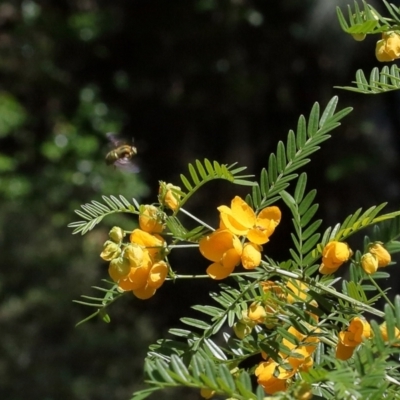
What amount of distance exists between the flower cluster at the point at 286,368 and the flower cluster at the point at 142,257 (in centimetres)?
9

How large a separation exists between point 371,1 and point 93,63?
1510 mm

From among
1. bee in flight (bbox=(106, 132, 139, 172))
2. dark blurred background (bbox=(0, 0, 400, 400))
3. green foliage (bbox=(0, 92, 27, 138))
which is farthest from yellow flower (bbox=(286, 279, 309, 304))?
green foliage (bbox=(0, 92, 27, 138))

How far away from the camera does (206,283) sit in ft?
11.5

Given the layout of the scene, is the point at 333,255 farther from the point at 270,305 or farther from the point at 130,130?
the point at 130,130

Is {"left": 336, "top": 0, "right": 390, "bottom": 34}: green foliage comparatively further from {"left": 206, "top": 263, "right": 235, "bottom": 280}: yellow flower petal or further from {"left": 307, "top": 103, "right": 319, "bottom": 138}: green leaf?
{"left": 206, "top": 263, "right": 235, "bottom": 280}: yellow flower petal

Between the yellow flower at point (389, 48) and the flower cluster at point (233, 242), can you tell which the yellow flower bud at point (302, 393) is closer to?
the flower cluster at point (233, 242)

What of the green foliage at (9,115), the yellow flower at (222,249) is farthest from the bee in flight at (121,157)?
the green foliage at (9,115)

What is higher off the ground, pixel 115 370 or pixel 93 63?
pixel 93 63

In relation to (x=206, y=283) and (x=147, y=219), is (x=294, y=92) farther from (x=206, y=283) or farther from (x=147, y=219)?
(x=147, y=219)

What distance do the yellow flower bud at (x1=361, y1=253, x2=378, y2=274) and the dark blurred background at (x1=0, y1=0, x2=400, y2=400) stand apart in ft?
7.99

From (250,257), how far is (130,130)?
11.2 feet

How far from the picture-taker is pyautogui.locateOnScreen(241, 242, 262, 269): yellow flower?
48cm

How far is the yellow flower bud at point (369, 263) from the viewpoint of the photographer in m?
0.53

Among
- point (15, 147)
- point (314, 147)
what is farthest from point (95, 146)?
point (314, 147)
